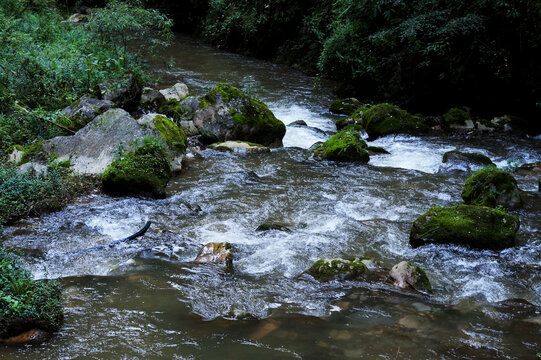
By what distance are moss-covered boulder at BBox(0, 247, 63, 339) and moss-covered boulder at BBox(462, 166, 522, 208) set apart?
6.35 m

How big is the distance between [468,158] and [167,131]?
632 centimetres

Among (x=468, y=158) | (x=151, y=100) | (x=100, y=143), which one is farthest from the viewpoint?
(x=151, y=100)

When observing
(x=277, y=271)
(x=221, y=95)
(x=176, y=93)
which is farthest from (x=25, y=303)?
(x=176, y=93)

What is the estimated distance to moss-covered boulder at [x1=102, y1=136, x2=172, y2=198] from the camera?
778 cm

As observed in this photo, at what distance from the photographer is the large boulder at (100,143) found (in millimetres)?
8289

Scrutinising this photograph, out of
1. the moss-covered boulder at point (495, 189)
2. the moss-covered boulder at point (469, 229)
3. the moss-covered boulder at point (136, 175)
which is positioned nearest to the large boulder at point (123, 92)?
the moss-covered boulder at point (136, 175)

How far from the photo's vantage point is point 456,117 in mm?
12602

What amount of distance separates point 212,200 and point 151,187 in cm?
105

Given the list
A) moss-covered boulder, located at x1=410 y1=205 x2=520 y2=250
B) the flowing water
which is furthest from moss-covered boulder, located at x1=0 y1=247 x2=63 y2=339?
moss-covered boulder, located at x1=410 y1=205 x2=520 y2=250

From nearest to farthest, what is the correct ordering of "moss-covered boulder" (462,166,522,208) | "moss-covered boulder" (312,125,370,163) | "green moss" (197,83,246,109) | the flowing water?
the flowing water
"moss-covered boulder" (462,166,522,208)
"moss-covered boulder" (312,125,370,163)
"green moss" (197,83,246,109)

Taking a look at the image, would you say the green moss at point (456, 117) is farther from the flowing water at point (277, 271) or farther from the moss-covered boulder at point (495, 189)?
the moss-covered boulder at point (495, 189)

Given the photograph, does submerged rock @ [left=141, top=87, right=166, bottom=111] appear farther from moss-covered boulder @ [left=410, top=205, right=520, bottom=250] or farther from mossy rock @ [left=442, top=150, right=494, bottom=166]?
moss-covered boulder @ [left=410, top=205, right=520, bottom=250]

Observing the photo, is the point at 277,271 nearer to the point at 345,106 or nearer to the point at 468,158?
the point at 468,158

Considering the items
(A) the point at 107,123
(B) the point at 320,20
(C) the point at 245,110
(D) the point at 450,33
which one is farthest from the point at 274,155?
(B) the point at 320,20
